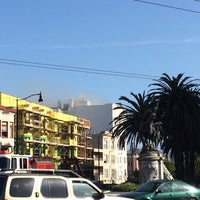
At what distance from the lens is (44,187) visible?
12.8 m

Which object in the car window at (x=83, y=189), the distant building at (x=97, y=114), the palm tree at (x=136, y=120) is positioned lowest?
the car window at (x=83, y=189)

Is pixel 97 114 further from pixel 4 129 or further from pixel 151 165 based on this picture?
pixel 151 165

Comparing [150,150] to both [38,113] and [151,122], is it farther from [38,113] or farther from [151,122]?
[38,113]

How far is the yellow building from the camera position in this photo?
3305 inches

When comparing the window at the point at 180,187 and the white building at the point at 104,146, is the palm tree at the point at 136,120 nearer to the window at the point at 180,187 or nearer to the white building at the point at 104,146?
the window at the point at 180,187

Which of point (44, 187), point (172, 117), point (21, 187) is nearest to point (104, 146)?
point (172, 117)

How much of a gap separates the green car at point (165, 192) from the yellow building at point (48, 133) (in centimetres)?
5215

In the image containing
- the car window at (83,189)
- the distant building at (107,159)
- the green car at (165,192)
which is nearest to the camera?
the car window at (83,189)

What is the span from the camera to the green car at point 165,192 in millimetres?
20750

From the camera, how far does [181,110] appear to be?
46000mm

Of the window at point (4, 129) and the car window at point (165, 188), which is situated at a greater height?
the window at point (4, 129)

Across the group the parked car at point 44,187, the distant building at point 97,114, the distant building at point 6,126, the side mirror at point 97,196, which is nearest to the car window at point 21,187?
the parked car at point 44,187

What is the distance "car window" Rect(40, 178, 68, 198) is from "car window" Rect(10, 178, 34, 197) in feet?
1.12

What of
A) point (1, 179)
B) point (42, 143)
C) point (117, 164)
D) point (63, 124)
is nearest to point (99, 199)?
point (1, 179)
